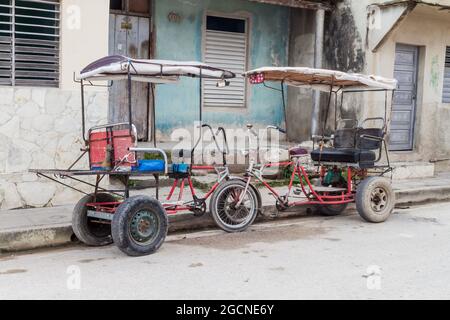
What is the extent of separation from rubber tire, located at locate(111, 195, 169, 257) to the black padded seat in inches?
122

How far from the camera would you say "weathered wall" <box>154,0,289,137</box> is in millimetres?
11734

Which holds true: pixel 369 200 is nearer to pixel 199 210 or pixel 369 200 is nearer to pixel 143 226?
pixel 199 210

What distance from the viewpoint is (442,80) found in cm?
1300

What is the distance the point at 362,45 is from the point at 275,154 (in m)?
4.83

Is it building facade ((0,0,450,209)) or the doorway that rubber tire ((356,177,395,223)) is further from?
the doorway

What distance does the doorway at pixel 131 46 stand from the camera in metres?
11.1

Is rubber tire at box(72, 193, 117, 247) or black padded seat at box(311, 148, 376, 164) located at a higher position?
black padded seat at box(311, 148, 376, 164)

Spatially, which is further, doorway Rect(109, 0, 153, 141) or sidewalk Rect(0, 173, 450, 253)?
doorway Rect(109, 0, 153, 141)

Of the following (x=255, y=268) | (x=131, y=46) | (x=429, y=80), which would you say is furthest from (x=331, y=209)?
(x=429, y=80)

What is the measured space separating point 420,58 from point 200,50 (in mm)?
4959

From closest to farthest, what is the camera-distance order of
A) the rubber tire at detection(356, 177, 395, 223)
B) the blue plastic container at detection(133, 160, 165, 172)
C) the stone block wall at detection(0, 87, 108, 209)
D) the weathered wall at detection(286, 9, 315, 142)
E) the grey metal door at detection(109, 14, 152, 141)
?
1. the blue plastic container at detection(133, 160, 165, 172)
2. the stone block wall at detection(0, 87, 108, 209)
3. the rubber tire at detection(356, 177, 395, 223)
4. the grey metal door at detection(109, 14, 152, 141)
5. the weathered wall at detection(286, 9, 315, 142)

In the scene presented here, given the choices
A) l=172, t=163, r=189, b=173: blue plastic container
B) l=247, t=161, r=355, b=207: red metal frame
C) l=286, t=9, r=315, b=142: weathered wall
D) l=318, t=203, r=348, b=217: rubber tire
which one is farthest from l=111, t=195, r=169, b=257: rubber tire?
l=286, t=9, r=315, b=142: weathered wall

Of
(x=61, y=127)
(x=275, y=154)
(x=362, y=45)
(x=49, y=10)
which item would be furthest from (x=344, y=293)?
(x=362, y=45)
